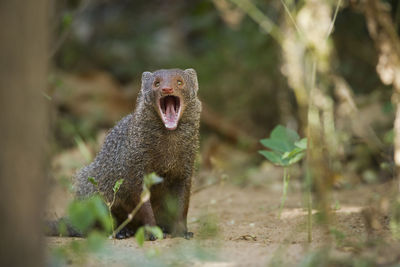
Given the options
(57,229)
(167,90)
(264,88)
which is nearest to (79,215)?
(167,90)

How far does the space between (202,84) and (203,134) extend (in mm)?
916

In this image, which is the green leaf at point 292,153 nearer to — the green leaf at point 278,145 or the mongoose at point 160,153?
the green leaf at point 278,145

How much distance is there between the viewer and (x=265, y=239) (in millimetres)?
3396

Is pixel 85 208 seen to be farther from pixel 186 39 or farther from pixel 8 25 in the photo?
pixel 186 39

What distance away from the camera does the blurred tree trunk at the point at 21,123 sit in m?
1.71

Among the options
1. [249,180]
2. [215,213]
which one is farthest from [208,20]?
[215,213]

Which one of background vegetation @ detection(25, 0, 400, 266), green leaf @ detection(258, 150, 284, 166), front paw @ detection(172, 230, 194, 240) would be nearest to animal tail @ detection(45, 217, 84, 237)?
front paw @ detection(172, 230, 194, 240)

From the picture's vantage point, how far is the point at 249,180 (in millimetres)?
6402

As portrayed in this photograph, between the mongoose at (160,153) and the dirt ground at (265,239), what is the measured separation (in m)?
0.27

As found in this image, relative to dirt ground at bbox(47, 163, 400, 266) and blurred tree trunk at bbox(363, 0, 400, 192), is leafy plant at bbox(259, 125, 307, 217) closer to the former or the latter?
dirt ground at bbox(47, 163, 400, 266)

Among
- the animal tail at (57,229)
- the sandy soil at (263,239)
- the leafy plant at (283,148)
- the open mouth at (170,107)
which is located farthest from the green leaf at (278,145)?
the animal tail at (57,229)

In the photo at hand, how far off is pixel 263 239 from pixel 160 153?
2.99 feet

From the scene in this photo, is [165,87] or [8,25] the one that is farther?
[165,87]

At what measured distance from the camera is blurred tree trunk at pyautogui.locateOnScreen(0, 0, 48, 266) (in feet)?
5.63
